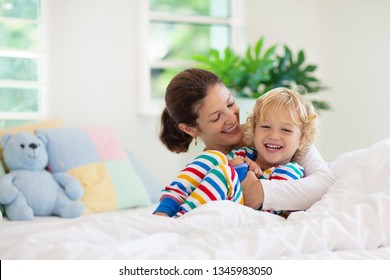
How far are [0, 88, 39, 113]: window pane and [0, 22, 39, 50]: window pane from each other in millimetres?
248

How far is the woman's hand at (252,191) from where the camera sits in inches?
66.4

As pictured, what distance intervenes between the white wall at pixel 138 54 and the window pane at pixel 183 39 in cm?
22


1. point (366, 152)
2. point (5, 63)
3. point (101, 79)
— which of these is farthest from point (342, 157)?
point (5, 63)

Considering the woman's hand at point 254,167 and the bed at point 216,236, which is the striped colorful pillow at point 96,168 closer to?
the woman's hand at point 254,167

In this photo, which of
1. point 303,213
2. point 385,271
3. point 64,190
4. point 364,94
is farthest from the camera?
point 364,94

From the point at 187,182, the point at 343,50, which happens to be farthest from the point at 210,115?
the point at 343,50

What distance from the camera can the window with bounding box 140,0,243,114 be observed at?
3855mm

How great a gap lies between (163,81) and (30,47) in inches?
36.1

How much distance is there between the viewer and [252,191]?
5.58 ft

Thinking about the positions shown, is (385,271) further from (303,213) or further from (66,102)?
(66,102)

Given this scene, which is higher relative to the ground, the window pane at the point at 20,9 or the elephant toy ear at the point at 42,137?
the window pane at the point at 20,9

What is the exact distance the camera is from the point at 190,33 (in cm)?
399

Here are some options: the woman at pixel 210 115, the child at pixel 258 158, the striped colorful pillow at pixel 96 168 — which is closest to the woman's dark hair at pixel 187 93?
the woman at pixel 210 115

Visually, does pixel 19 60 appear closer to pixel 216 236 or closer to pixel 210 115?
pixel 210 115
